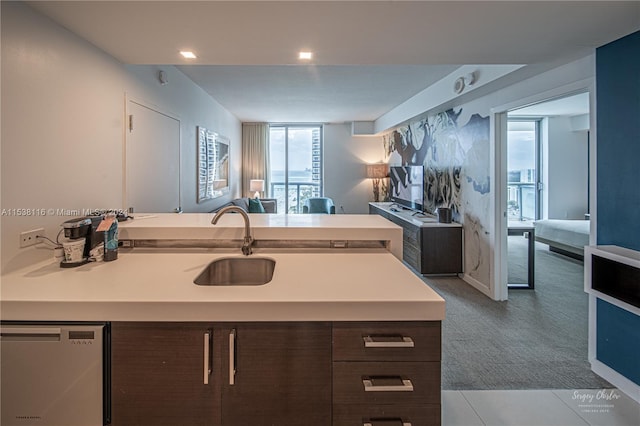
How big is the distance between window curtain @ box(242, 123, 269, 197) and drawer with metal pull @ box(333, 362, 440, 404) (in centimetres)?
675

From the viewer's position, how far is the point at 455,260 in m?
4.17

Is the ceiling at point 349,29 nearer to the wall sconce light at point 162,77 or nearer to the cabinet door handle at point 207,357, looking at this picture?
the wall sconce light at point 162,77

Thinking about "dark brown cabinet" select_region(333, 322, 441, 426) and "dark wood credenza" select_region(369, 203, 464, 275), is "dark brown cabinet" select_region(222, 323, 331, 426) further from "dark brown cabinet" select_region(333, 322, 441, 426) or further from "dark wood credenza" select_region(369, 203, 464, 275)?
"dark wood credenza" select_region(369, 203, 464, 275)

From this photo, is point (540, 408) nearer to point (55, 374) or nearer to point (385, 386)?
point (385, 386)

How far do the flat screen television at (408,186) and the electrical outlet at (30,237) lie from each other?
15.0 ft

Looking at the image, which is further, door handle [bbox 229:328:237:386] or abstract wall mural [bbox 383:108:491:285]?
abstract wall mural [bbox 383:108:491:285]

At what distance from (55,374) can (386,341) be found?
113cm

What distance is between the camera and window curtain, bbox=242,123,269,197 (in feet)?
24.7

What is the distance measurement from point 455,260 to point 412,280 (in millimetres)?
3176

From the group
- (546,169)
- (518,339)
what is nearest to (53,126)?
(518,339)

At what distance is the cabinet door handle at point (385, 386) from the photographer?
3.56 feet

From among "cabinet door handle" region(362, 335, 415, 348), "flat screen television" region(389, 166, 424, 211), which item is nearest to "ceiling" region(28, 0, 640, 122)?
"cabinet door handle" region(362, 335, 415, 348)

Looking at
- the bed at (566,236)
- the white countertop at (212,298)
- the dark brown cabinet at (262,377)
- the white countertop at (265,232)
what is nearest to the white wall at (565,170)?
the bed at (566,236)

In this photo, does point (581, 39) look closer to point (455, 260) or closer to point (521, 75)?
point (521, 75)
